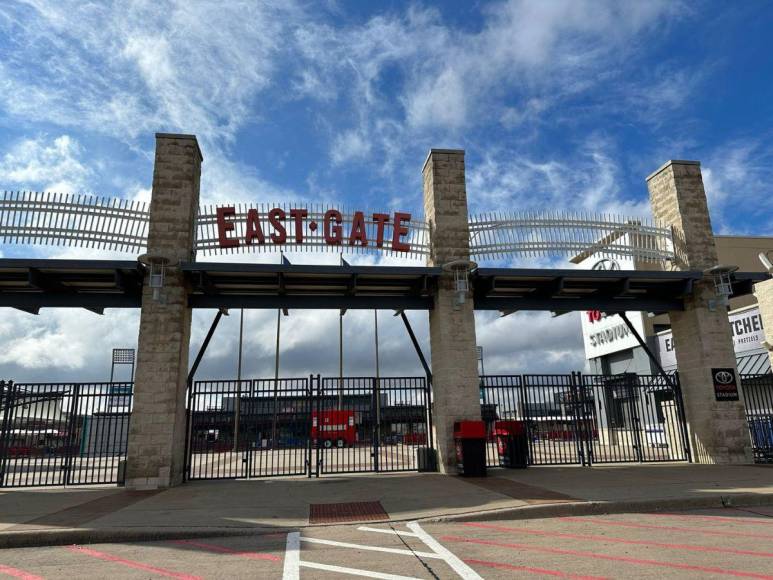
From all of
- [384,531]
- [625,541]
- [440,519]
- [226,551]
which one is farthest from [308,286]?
[625,541]

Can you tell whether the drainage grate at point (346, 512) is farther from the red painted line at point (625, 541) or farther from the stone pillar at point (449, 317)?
the stone pillar at point (449, 317)

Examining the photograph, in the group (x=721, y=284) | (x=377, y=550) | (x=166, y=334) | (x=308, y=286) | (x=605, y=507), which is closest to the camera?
(x=377, y=550)

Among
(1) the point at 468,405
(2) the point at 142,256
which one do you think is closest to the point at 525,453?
(1) the point at 468,405

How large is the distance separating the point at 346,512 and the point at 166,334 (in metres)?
6.76

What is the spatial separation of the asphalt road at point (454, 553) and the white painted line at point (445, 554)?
1 centimetres

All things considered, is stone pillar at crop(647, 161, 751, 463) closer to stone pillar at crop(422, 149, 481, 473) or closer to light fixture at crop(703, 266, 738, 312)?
light fixture at crop(703, 266, 738, 312)

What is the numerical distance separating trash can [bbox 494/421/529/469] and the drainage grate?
638 centimetres

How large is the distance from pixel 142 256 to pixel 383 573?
9533 mm

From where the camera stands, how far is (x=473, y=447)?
42.2 feet

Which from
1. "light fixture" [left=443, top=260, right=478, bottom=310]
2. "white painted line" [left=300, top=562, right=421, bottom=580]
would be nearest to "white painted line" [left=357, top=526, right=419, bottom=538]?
"white painted line" [left=300, top=562, right=421, bottom=580]

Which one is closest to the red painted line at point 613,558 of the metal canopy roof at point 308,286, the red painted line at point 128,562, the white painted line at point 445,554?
the white painted line at point 445,554

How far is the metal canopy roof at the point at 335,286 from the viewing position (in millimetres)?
12969

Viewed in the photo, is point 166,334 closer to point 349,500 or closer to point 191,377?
point 191,377

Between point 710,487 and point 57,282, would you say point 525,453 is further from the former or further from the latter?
point 57,282
